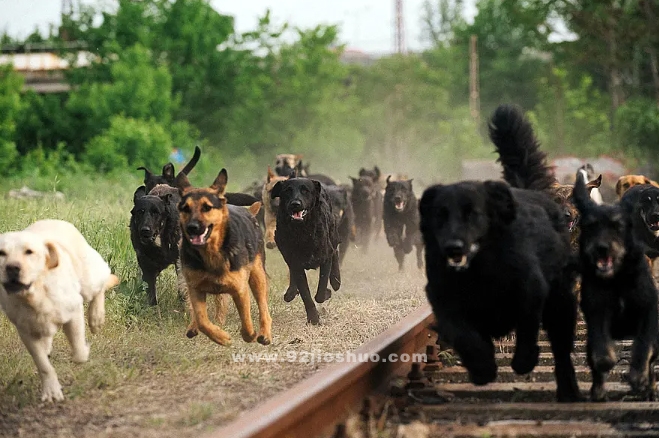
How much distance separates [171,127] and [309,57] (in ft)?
37.7

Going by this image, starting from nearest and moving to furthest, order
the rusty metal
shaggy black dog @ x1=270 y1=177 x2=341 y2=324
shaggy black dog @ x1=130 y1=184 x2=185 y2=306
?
the rusty metal < shaggy black dog @ x1=130 y1=184 x2=185 y2=306 < shaggy black dog @ x1=270 y1=177 x2=341 y2=324

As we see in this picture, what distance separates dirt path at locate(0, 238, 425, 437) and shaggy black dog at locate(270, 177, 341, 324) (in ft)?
1.28

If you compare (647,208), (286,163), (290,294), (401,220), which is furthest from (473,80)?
(290,294)

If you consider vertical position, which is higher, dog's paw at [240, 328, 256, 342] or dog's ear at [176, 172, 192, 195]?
dog's ear at [176, 172, 192, 195]

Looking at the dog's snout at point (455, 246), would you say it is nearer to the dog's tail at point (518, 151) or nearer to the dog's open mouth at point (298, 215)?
the dog's tail at point (518, 151)

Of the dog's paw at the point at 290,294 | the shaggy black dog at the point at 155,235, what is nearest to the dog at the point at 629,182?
the dog's paw at the point at 290,294

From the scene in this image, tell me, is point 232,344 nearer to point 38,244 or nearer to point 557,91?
point 38,244

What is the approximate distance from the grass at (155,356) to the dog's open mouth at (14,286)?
0.71 m

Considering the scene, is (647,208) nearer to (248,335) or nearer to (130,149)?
(248,335)

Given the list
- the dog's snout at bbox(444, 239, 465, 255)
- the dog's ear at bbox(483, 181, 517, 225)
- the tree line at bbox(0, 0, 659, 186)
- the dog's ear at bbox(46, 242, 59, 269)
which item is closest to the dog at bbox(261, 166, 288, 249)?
the dog's ear at bbox(46, 242, 59, 269)

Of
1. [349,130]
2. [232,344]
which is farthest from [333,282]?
[349,130]

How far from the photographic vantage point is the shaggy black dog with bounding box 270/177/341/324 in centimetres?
1131

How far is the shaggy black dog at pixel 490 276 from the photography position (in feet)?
20.9

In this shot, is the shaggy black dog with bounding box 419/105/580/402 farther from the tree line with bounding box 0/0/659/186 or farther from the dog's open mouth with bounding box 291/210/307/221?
the tree line with bounding box 0/0/659/186
